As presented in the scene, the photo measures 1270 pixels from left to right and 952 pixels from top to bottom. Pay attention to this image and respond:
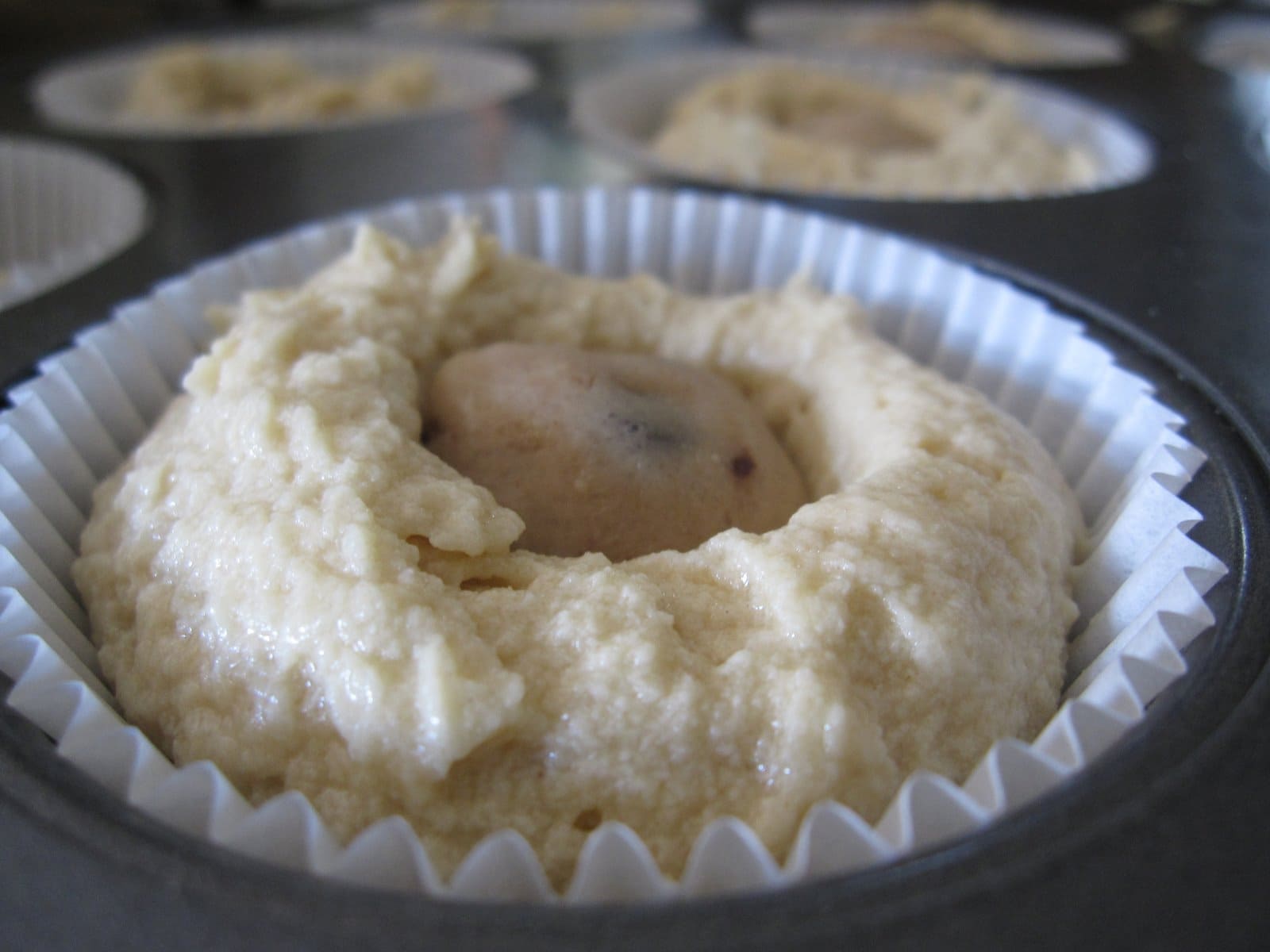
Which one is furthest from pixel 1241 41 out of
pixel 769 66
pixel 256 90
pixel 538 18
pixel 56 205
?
pixel 56 205

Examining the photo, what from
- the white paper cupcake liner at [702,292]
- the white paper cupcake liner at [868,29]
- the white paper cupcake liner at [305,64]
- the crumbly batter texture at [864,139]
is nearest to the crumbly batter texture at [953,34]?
the white paper cupcake liner at [868,29]

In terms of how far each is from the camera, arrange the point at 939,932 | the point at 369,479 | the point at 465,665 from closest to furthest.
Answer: the point at 939,932 → the point at 465,665 → the point at 369,479

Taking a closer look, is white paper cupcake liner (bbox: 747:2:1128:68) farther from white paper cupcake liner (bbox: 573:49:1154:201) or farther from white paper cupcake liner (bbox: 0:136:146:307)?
white paper cupcake liner (bbox: 0:136:146:307)

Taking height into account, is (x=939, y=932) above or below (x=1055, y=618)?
above

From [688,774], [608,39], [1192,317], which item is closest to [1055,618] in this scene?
[688,774]

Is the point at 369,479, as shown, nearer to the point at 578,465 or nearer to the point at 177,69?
the point at 578,465

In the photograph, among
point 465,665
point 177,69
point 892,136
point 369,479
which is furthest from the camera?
point 177,69

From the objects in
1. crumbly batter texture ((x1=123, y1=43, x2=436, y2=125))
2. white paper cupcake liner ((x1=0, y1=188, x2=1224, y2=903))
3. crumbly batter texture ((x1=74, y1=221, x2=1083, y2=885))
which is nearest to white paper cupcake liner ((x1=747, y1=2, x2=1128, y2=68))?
crumbly batter texture ((x1=123, y1=43, x2=436, y2=125))
